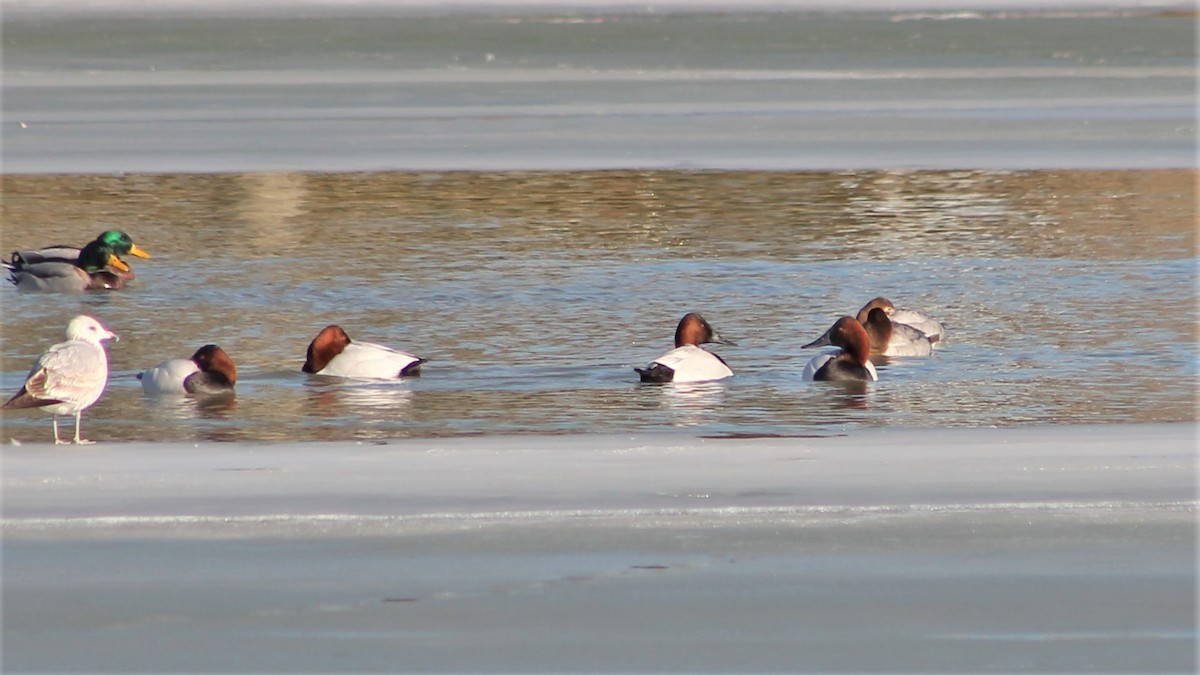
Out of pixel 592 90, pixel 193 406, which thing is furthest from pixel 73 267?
pixel 592 90

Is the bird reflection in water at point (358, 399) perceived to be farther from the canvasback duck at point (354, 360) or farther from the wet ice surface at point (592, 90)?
the wet ice surface at point (592, 90)

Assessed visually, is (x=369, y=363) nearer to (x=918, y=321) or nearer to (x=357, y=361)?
(x=357, y=361)

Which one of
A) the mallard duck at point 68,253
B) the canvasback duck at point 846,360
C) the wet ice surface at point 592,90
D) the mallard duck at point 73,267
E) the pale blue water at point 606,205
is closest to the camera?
the pale blue water at point 606,205

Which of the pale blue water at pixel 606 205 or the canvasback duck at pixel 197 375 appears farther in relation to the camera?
the pale blue water at pixel 606 205

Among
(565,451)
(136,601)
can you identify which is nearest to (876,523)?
(565,451)

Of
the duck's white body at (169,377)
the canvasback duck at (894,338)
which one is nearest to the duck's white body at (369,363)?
the duck's white body at (169,377)

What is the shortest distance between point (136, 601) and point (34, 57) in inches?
762

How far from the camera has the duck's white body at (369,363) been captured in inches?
313

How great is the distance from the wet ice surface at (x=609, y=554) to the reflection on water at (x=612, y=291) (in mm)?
1083

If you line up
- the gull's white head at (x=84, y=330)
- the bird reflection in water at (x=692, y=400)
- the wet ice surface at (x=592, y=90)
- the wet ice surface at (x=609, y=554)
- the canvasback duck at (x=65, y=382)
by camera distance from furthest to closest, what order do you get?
the wet ice surface at (x=592, y=90) < the bird reflection in water at (x=692, y=400) < the gull's white head at (x=84, y=330) < the canvasback duck at (x=65, y=382) < the wet ice surface at (x=609, y=554)

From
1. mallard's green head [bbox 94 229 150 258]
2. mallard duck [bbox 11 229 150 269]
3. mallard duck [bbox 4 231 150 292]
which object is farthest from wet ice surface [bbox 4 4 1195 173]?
mallard duck [bbox 4 231 150 292]

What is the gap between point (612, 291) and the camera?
10.2 metres

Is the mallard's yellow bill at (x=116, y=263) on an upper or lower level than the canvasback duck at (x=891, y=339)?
upper

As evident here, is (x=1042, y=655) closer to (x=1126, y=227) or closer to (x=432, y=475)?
(x=432, y=475)
